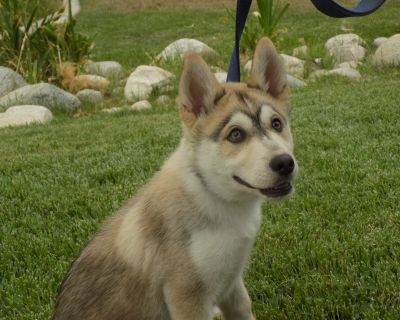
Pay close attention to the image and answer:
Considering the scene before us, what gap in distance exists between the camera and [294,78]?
12.2 m

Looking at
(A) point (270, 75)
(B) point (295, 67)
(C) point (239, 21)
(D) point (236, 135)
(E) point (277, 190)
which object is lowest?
(B) point (295, 67)

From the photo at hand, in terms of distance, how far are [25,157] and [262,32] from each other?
28.5ft

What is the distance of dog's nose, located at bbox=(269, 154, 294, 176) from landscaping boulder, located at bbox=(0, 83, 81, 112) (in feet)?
30.6

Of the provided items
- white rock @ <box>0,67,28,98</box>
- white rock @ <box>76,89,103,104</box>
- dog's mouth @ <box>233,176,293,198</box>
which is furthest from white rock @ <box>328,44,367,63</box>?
dog's mouth @ <box>233,176,293,198</box>

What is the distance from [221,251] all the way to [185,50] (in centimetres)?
1393

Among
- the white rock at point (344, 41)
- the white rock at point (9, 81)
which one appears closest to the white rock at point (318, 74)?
the white rock at point (344, 41)

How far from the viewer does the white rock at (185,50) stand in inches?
622

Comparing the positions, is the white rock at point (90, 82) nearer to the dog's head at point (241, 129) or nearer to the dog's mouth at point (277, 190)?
the dog's head at point (241, 129)

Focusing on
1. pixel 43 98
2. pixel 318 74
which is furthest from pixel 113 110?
pixel 318 74

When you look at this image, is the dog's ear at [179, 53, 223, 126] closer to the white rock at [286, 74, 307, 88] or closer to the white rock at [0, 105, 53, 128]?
the white rock at [0, 105, 53, 128]

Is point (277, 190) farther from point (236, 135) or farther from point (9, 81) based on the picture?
point (9, 81)

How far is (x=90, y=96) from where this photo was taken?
40.7 ft

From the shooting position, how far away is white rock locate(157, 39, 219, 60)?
15789 millimetres

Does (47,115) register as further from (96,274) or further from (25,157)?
(96,274)
